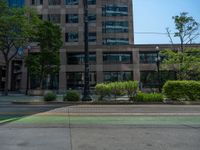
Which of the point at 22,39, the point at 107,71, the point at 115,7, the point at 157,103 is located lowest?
the point at 157,103

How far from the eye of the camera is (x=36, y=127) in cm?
853

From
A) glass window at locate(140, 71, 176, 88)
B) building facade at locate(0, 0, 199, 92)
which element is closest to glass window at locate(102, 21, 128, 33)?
building facade at locate(0, 0, 199, 92)

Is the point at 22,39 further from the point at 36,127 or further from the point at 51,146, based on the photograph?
the point at 51,146

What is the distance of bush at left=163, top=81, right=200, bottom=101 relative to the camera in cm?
2250

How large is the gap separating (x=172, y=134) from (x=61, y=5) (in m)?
49.7

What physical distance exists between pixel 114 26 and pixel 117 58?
8.01 m

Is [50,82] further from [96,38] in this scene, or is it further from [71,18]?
[71,18]

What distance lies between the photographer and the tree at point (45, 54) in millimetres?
35188

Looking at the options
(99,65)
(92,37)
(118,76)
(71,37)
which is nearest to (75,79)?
(99,65)

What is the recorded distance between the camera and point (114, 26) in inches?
2084

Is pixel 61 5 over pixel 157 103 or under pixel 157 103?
over

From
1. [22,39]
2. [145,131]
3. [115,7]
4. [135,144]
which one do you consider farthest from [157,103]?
[115,7]

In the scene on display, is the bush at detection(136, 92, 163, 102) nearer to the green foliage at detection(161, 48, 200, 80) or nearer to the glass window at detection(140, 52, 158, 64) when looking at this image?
the green foliage at detection(161, 48, 200, 80)

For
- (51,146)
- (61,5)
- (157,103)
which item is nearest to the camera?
(51,146)
